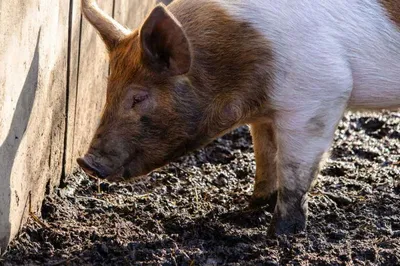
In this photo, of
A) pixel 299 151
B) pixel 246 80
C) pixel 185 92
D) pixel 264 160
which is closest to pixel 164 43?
pixel 185 92

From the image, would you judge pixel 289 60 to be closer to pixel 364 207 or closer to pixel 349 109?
pixel 349 109

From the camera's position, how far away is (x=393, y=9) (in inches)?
179

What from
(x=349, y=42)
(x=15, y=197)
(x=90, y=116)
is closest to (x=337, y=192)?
(x=349, y=42)

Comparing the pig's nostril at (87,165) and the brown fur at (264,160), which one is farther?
the brown fur at (264,160)

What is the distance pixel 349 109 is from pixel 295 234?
75cm

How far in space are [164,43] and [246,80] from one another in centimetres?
46

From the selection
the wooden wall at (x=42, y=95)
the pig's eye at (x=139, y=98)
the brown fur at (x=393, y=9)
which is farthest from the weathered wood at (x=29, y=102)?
the brown fur at (x=393, y=9)

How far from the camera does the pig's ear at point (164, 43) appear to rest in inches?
158

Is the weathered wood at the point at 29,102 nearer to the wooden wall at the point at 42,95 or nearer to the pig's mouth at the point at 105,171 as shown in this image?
the wooden wall at the point at 42,95

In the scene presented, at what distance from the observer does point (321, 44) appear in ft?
14.3

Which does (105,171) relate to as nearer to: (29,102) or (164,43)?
(29,102)

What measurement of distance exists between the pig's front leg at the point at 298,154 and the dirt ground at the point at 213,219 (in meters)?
0.11

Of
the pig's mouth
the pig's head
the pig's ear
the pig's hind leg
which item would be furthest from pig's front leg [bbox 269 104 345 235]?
the pig's mouth

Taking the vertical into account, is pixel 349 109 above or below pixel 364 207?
above
